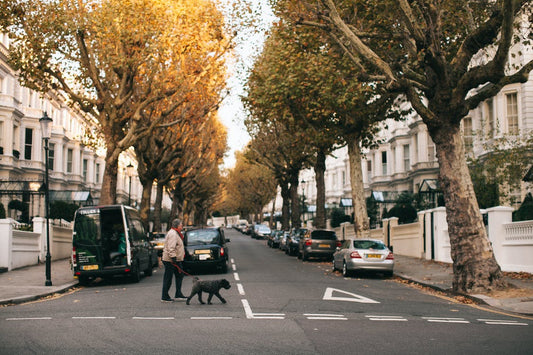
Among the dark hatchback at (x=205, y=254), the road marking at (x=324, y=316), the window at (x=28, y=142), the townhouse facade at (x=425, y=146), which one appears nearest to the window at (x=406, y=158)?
the townhouse facade at (x=425, y=146)

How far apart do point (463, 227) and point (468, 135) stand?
77.4 feet

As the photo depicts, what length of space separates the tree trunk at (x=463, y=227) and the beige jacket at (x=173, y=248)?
7.17 metres

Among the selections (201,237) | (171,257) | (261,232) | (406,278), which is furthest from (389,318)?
(261,232)

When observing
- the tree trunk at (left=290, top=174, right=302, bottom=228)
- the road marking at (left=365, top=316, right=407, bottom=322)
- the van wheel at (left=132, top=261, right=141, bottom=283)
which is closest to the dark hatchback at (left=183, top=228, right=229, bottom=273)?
the van wheel at (left=132, top=261, right=141, bottom=283)

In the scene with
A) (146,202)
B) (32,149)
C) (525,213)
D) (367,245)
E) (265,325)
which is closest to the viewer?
(265,325)

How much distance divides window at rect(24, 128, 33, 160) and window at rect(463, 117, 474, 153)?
104 ft

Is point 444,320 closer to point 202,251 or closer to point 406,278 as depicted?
point 406,278

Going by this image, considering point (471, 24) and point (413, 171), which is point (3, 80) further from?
point (471, 24)

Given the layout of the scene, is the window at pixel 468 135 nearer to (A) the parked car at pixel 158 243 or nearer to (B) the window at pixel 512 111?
(B) the window at pixel 512 111

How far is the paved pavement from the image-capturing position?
13.1 m

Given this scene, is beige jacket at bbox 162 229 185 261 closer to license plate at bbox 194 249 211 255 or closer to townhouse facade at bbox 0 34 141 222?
license plate at bbox 194 249 211 255

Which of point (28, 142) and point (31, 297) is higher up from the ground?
point (28, 142)

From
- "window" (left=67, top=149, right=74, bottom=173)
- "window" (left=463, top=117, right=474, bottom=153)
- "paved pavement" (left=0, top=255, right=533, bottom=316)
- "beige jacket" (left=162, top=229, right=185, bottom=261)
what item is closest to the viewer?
"beige jacket" (left=162, top=229, right=185, bottom=261)

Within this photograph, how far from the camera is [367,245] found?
65.7ft
